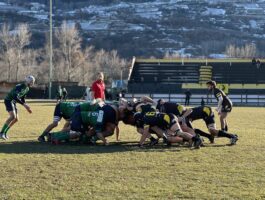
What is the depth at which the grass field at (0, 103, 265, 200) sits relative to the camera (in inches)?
313

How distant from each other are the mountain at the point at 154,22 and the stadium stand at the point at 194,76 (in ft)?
202

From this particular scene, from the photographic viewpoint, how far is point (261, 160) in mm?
11094

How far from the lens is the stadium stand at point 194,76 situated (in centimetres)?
5371

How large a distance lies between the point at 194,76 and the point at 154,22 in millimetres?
93506

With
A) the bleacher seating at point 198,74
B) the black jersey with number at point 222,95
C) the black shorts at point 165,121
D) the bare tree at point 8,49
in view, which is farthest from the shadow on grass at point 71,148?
the bare tree at point 8,49

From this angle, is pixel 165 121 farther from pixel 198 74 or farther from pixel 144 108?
pixel 198 74

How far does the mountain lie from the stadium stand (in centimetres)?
6171

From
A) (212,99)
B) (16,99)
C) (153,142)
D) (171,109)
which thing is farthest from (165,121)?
(212,99)

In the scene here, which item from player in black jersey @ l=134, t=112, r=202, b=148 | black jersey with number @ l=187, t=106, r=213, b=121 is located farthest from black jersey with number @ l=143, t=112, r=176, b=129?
black jersey with number @ l=187, t=106, r=213, b=121

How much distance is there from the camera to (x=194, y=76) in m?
59.7

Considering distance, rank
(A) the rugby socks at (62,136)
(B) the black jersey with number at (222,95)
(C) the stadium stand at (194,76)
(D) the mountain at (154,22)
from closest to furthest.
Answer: (A) the rugby socks at (62,136)
(B) the black jersey with number at (222,95)
(C) the stadium stand at (194,76)
(D) the mountain at (154,22)

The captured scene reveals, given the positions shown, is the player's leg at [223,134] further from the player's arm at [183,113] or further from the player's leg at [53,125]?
the player's leg at [53,125]

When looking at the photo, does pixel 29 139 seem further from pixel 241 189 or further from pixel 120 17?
pixel 120 17

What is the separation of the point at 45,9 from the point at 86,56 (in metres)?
75.5
